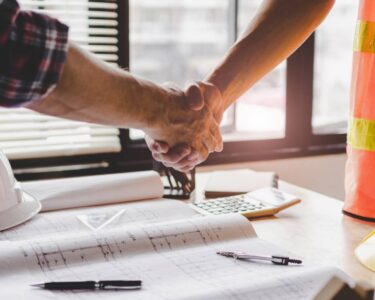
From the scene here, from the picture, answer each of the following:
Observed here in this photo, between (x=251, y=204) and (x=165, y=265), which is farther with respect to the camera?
(x=251, y=204)

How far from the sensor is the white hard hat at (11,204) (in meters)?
1.24

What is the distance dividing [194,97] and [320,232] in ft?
1.22

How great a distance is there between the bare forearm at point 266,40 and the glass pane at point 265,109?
79cm

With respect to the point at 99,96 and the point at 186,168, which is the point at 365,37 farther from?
the point at 99,96

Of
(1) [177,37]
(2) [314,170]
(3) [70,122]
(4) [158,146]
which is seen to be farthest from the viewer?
(2) [314,170]

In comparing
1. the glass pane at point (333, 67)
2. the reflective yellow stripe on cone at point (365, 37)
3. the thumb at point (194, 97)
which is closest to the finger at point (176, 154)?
the thumb at point (194, 97)

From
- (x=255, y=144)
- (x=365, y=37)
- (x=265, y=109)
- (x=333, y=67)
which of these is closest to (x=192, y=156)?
(x=365, y=37)

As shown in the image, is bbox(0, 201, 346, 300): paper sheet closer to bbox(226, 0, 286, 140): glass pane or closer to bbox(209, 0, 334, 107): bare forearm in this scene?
bbox(209, 0, 334, 107): bare forearm

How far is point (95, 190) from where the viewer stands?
1.42 metres

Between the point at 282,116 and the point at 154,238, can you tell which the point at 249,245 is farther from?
the point at 282,116

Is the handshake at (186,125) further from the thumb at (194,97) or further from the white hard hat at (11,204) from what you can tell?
the white hard hat at (11,204)

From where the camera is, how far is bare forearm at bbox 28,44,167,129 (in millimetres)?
971

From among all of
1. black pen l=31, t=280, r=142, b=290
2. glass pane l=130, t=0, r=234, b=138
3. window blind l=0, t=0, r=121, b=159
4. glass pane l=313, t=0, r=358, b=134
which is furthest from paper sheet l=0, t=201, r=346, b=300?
glass pane l=313, t=0, r=358, b=134

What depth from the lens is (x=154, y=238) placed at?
1.07 meters
